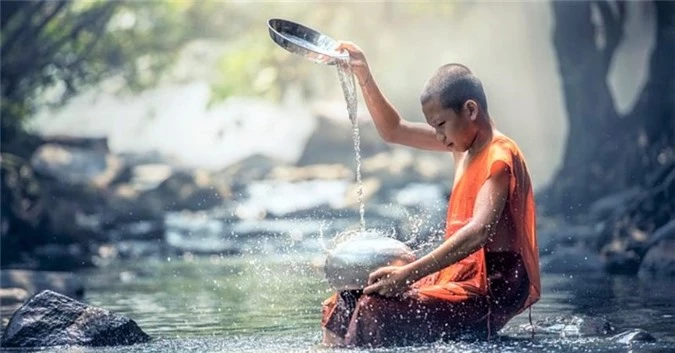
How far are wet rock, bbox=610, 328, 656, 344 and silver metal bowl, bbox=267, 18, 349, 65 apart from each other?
6.16ft

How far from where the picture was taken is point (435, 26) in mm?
28344

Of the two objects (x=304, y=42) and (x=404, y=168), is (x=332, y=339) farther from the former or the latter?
(x=404, y=168)

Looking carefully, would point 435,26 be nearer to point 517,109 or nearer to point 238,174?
point 517,109

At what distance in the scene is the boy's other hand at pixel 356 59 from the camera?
6.47 meters

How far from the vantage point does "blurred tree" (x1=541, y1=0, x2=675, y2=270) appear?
20.9m

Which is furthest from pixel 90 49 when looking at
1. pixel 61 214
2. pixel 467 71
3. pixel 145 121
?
pixel 467 71

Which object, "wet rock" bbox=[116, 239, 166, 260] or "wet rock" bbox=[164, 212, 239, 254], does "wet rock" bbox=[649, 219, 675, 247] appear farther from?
"wet rock" bbox=[116, 239, 166, 260]

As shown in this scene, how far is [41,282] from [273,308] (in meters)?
3.77

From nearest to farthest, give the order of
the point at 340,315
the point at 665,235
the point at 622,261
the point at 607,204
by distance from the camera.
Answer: the point at 340,315 → the point at 665,235 → the point at 622,261 → the point at 607,204

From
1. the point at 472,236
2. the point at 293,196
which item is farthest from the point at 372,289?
the point at 293,196

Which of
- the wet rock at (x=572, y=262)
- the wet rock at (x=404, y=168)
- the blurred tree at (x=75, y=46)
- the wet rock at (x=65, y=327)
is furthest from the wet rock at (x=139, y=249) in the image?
the wet rock at (x=65, y=327)

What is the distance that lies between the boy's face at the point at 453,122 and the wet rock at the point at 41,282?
6.19 meters

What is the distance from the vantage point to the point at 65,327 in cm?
726

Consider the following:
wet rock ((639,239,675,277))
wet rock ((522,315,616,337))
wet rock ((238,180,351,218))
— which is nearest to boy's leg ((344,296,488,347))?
wet rock ((522,315,616,337))
